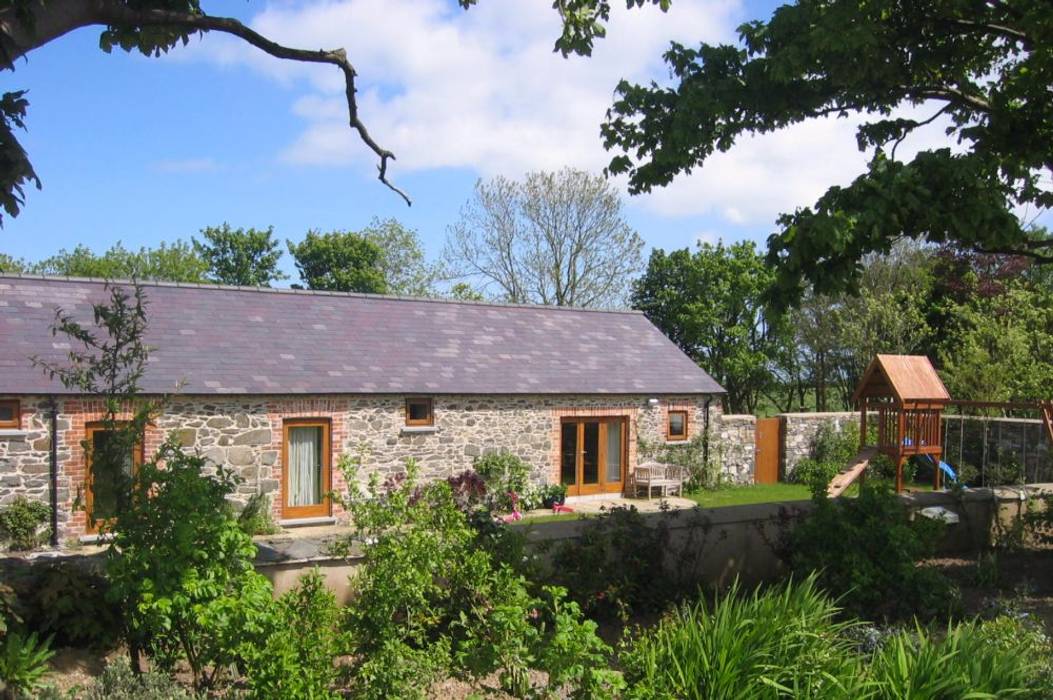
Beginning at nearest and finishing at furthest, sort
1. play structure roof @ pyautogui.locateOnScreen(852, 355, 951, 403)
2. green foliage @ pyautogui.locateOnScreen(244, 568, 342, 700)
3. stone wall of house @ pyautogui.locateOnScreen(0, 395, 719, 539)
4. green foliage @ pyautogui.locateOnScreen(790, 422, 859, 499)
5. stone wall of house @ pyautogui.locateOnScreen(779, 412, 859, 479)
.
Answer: green foliage @ pyautogui.locateOnScreen(244, 568, 342, 700)
stone wall of house @ pyautogui.locateOnScreen(0, 395, 719, 539)
play structure roof @ pyautogui.locateOnScreen(852, 355, 951, 403)
stone wall of house @ pyautogui.locateOnScreen(779, 412, 859, 479)
green foliage @ pyautogui.locateOnScreen(790, 422, 859, 499)

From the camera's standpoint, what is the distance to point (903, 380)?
18.8 meters

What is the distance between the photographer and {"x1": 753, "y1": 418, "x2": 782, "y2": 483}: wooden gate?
894 inches

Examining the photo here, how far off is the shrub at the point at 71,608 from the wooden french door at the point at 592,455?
14.4 metres

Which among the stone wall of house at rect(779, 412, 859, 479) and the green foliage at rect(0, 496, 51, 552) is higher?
the stone wall of house at rect(779, 412, 859, 479)

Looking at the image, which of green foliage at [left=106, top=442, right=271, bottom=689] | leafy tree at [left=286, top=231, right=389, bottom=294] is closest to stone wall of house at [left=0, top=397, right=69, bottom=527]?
green foliage at [left=106, top=442, right=271, bottom=689]

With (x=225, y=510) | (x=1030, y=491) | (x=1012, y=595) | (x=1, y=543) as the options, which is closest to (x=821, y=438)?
(x=1030, y=491)

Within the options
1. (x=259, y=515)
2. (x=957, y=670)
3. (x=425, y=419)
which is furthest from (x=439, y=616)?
(x=425, y=419)

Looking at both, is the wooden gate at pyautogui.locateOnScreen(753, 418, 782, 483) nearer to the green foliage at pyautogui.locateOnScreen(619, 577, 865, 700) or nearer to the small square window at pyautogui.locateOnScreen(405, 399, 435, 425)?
the small square window at pyautogui.locateOnScreen(405, 399, 435, 425)

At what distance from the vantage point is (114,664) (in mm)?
4719

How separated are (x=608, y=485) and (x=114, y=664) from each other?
1612 centimetres

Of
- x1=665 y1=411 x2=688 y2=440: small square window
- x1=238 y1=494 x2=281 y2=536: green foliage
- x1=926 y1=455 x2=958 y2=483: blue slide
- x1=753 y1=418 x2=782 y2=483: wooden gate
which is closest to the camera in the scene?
x1=238 y1=494 x2=281 y2=536: green foliage

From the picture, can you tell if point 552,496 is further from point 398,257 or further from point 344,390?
point 398,257

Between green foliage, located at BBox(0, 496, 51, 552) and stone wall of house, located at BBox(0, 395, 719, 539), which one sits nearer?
green foliage, located at BBox(0, 496, 51, 552)

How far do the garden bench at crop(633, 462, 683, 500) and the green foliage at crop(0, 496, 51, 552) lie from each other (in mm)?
12246
